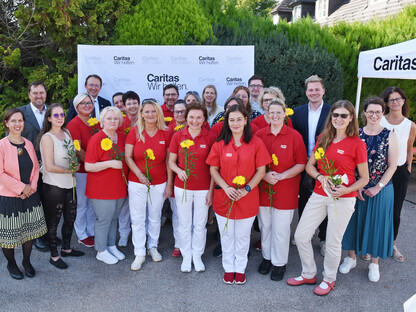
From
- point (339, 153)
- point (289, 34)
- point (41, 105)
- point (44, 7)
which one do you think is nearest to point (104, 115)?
point (41, 105)

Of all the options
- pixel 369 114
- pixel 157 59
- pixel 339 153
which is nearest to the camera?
pixel 339 153

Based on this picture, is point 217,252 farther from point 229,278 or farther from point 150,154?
point 150,154

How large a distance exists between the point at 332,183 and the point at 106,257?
2.76 metres

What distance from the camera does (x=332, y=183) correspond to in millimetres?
3352

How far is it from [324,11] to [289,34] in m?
15.6

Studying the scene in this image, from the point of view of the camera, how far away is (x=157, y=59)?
6211mm

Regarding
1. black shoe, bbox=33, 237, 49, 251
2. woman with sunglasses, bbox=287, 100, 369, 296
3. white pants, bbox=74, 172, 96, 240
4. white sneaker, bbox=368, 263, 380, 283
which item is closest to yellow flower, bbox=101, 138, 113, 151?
white pants, bbox=74, 172, 96, 240

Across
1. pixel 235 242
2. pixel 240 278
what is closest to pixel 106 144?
pixel 235 242

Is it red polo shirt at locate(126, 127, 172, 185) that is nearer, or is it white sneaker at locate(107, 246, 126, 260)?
red polo shirt at locate(126, 127, 172, 185)

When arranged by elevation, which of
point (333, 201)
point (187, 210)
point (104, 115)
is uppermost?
point (104, 115)

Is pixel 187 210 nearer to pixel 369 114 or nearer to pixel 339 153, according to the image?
pixel 339 153

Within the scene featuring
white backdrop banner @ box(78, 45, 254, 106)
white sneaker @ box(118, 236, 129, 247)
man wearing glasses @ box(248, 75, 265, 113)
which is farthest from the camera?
white backdrop banner @ box(78, 45, 254, 106)

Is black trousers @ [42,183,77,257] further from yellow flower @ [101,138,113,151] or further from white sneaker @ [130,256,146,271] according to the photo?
white sneaker @ [130,256,146,271]

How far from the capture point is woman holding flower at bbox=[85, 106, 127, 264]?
3.94 m
